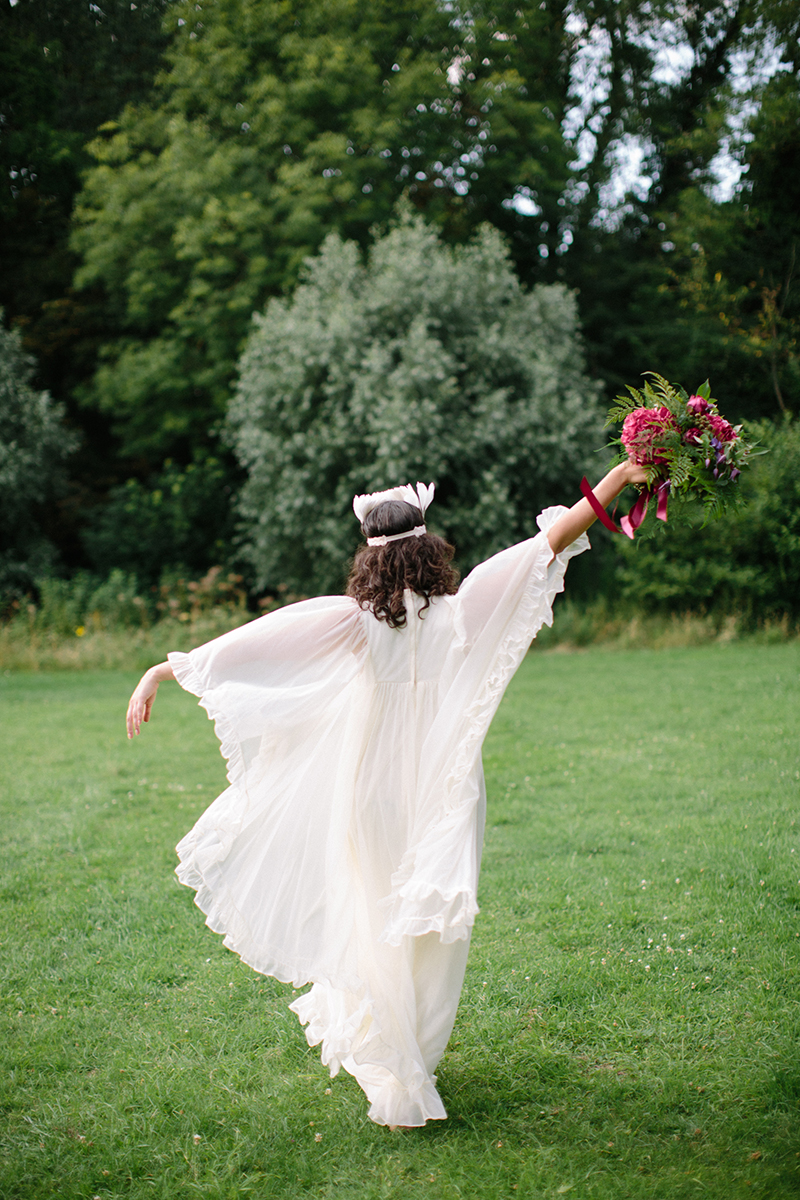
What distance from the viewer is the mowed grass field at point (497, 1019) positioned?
9.82 ft

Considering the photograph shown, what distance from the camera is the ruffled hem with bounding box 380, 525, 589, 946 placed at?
286 centimetres

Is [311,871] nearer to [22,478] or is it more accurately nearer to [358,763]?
[358,763]

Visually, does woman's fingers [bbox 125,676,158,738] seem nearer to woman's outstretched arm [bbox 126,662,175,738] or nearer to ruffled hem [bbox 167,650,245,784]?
woman's outstretched arm [bbox 126,662,175,738]

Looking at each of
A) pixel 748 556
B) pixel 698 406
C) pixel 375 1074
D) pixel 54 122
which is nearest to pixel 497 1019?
pixel 375 1074

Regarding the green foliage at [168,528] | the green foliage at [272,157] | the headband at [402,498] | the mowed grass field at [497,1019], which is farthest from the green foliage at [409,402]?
the headband at [402,498]

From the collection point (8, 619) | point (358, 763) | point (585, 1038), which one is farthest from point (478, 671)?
point (8, 619)

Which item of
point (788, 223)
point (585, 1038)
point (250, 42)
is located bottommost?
point (585, 1038)

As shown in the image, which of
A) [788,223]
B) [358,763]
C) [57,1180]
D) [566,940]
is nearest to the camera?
[57,1180]

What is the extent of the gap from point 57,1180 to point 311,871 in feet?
4.10

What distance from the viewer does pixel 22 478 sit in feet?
58.1

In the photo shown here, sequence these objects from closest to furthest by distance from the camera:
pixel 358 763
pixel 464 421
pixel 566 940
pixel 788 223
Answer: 1. pixel 358 763
2. pixel 566 940
3. pixel 464 421
4. pixel 788 223

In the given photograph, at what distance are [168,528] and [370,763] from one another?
16.7 m

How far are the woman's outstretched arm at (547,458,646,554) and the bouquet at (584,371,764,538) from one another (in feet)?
0.12

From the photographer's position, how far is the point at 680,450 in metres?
3.08
